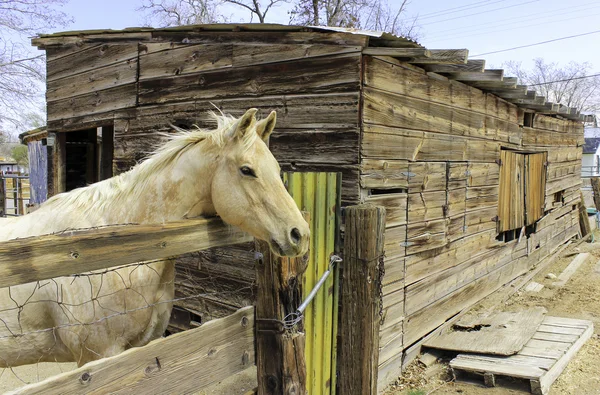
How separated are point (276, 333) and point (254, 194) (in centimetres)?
68

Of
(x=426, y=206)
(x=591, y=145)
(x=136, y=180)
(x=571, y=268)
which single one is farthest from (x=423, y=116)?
(x=591, y=145)

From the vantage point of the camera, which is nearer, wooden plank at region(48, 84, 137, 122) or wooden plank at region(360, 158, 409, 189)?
wooden plank at region(360, 158, 409, 189)

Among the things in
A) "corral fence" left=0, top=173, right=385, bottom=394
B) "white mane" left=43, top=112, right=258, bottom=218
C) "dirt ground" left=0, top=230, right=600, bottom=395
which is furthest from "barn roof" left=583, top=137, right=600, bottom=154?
"white mane" left=43, top=112, right=258, bottom=218

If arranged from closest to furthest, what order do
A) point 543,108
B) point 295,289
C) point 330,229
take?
1. point 295,289
2. point 330,229
3. point 543,108

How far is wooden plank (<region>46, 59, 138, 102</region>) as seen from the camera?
5.88m

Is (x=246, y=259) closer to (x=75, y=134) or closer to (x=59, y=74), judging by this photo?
(x=59, y=74)

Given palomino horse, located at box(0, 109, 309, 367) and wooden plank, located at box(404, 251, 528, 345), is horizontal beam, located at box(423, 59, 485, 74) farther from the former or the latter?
palomino horse, located at box(0, 109, 309, 367)

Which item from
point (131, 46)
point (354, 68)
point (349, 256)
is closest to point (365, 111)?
point (354, 68)

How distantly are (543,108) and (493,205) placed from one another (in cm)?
249

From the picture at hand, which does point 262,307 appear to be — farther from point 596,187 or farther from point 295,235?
point 596,187

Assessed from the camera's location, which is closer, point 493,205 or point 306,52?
point 306,52

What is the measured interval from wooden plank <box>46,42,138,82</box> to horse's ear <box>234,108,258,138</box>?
4169 mm

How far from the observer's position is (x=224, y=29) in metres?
4.68

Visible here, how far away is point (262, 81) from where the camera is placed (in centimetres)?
450
